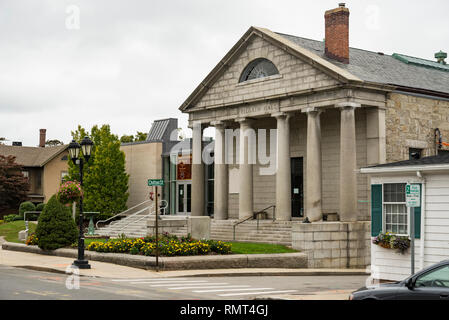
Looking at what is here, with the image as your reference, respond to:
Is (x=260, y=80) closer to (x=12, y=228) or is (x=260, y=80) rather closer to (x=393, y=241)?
(x=393, y=241)

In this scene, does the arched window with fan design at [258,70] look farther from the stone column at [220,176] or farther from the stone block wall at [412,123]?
the stone block wall at [412,123]

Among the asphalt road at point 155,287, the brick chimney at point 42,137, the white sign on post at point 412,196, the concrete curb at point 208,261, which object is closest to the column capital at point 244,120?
the concrete curb at point 208,261

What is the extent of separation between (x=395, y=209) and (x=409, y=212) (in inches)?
36.1

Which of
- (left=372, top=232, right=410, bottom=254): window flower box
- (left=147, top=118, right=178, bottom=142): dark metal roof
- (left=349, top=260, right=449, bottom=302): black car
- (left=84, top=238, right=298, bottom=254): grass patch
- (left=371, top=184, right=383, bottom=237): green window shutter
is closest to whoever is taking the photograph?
(left=349, top=260, right=449, bottom=302): black car

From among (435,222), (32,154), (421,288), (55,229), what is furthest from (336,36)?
(32,154)

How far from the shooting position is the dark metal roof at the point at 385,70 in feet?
110

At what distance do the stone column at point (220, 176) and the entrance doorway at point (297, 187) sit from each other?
3868 millimetres

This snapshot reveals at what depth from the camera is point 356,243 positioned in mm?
29516

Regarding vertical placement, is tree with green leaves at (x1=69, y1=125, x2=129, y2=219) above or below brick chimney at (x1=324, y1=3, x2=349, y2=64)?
below

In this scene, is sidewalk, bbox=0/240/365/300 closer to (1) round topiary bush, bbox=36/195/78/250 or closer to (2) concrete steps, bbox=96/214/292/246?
(1) round topiary bush, bbox=36/195/78/250

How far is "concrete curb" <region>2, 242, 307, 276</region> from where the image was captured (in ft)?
78.9

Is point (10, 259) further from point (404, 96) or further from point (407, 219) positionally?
point (404, 96)

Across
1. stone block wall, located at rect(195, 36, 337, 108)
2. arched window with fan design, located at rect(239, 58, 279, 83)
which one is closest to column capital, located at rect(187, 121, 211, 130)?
stone block wall, located at rect(195, 36, 337, 108)
